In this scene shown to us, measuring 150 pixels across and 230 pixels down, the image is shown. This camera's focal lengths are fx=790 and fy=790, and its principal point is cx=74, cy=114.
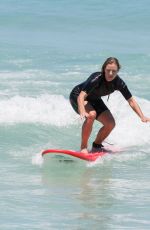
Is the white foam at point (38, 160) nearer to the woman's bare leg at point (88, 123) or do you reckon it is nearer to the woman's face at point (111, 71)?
the woman's bare leg at point (88, 123)

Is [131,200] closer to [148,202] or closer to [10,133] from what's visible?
[148,202]

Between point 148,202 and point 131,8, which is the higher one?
point 148,202

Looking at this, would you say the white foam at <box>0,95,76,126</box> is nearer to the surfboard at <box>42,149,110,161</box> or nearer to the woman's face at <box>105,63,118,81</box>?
the surfboard at <box>42,149,110,161</box>

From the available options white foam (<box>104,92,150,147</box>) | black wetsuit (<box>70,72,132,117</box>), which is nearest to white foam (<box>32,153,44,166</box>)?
black wetsuit (<box>70,72,132,117</box>)

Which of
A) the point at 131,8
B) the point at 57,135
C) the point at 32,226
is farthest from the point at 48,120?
the point at 131,8

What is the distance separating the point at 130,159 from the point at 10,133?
2353 millimetres

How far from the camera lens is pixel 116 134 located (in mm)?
12242

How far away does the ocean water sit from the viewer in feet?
25.5

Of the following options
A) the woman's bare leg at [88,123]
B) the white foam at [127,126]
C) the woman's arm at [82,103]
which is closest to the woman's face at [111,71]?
the woman's arm at [82,103]

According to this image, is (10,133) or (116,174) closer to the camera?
(116,174)

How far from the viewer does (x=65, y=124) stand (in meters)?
12.7

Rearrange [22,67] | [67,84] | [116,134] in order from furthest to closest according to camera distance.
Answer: [22,67] → [67,84] → [116,134]

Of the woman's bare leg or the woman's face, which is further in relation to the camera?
the woman's bare leg

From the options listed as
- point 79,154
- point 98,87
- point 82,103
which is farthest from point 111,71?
point 79,154
